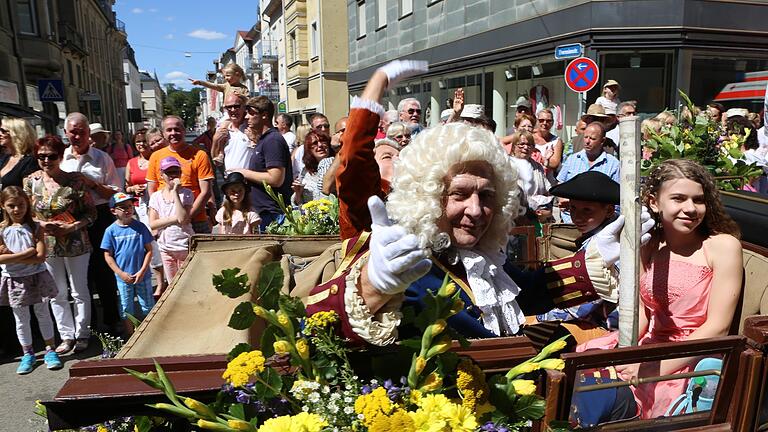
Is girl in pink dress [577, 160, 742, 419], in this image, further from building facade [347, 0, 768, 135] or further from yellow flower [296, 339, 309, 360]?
building facade [347, 0, 768, 135]

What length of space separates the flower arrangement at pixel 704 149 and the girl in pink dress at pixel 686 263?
1.54m

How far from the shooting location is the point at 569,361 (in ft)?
4.96

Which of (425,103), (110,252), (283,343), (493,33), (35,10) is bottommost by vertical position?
(110,252)

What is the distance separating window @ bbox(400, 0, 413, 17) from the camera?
54.7 ft

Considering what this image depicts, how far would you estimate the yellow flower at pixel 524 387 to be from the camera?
4.88 ft

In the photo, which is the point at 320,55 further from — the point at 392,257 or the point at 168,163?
the point at 392,257

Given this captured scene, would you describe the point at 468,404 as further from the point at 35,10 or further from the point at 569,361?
→ the point at 35,10

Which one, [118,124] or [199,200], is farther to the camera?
[118,124]

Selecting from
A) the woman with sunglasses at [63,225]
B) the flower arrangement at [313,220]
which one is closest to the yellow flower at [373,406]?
the flower arrangement at [313,220]

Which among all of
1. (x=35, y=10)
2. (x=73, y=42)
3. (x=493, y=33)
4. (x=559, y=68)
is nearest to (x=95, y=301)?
(x=559, y=68)

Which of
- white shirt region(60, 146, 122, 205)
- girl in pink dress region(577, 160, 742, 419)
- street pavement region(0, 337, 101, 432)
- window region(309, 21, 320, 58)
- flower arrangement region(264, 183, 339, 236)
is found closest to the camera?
girl in pink dress region(577, 160, 742, 419)

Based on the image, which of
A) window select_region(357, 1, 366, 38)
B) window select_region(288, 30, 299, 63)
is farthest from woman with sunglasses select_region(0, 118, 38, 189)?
window select_region(288, 30, 299, 63)

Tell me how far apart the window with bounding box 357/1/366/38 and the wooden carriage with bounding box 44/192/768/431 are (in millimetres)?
19658

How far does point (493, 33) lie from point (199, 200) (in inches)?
375
